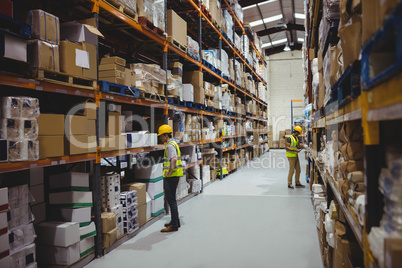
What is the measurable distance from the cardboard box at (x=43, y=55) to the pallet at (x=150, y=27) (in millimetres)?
1976

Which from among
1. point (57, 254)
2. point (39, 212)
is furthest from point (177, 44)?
point (57, 254)

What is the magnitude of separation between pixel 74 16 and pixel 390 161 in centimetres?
500

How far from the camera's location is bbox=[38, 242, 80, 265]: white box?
3.40 meters

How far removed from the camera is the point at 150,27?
514 centimetres

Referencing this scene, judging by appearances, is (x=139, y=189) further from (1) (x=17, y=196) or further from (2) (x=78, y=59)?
(2) (x=78, y=59)

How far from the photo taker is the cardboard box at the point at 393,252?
1005 millimetres

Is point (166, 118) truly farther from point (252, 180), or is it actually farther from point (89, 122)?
point (252, 180)

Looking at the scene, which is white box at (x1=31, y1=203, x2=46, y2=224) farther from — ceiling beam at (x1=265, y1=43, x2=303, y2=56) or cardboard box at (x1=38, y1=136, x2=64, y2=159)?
ceiling beam at (x1=265, y1=43, x2=303, y2=56)

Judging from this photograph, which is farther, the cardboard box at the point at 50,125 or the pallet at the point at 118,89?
the pallet at the point at 118,89

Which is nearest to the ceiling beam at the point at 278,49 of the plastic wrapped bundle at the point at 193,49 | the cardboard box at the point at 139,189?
the plastic wrapped bundle at the point at 193,49

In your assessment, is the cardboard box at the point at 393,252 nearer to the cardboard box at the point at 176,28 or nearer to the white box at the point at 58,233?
the white box at the point at 58,233

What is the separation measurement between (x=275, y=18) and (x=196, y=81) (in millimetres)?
13315

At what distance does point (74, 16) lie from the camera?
4.82 meters

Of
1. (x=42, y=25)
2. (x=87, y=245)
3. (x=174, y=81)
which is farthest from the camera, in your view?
(x=174, y=81)
